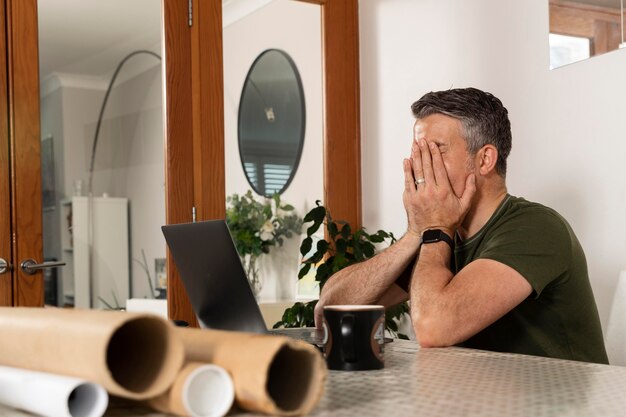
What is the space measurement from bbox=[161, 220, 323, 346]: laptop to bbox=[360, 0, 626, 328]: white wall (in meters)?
1.42

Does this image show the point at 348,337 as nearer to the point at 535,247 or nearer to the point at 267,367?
the point at 267,367

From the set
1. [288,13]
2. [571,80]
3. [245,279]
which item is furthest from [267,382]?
[288,13]

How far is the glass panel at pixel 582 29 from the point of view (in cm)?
233

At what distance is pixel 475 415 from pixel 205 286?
68 centimetres

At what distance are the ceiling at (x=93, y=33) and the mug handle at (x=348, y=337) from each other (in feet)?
7.38

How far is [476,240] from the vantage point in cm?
188

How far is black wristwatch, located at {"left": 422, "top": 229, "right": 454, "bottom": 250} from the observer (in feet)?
5.91

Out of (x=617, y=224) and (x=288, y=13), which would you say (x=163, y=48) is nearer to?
(x=288, y=13)

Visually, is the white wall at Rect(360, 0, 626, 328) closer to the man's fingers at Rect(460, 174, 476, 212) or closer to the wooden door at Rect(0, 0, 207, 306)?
the man's fingers at Rect(460, 174, 476, 212)

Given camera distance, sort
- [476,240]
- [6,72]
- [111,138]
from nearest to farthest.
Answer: [476,240] < [6,72] < [111,138]

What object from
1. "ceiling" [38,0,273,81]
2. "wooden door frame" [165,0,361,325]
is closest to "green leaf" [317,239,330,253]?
"wooden door frame" [165,0,361,325]

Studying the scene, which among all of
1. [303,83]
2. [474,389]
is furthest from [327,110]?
[474,389]

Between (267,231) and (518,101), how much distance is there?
1262mm

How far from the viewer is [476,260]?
1.63m
